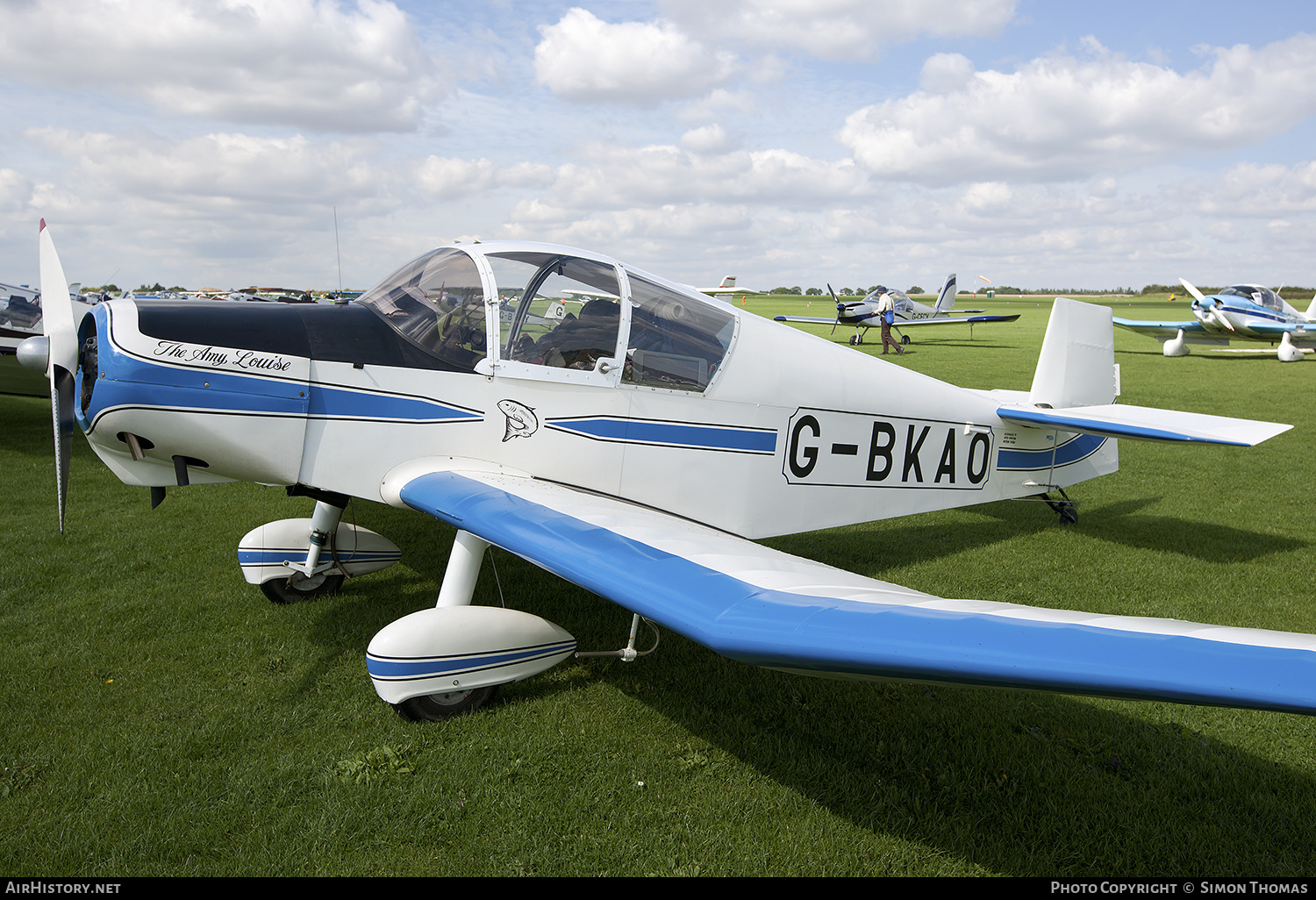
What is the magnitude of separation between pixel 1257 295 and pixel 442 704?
3335 cm

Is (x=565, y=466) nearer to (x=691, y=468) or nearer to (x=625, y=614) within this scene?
(x=691, y=468)

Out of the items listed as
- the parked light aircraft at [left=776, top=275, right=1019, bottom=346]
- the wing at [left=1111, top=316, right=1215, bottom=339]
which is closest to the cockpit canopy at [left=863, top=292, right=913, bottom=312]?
the parked light aircraft at [left=776, top=275, right=1019, bottom=346]

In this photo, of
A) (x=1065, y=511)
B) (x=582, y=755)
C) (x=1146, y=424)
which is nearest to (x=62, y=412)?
(x=582, y=755)

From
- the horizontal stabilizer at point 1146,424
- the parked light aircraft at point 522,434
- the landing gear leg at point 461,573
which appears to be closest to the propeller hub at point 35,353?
the parked light aircraft at point 522,434

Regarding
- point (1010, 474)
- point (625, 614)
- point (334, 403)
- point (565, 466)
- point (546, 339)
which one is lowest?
point (625, 614)

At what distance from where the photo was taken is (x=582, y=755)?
3402mm

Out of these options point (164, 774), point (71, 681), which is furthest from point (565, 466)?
point (71, 681)

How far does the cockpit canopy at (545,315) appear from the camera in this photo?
413 centimetres

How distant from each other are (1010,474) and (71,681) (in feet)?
21.6

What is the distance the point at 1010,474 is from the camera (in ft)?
20.1

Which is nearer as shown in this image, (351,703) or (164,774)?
(164,774)

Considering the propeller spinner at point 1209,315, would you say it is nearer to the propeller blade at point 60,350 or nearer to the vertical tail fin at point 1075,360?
the vertical tail fin at point 1075,360

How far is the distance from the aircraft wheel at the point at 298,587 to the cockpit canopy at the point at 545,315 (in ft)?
6.86

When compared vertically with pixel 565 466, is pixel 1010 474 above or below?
below
